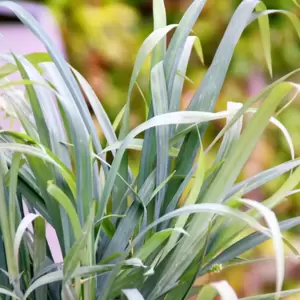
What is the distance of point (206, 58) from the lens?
150 centimetres

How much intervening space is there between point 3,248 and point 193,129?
181 millimetres

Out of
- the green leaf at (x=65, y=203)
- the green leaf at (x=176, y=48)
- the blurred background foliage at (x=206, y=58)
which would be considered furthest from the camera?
the blurred background foliage at (x=206, y=58)

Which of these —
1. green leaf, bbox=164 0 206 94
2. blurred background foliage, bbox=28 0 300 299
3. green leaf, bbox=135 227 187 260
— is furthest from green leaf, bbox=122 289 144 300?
blurred background foliage, bbox=28 0 300 299

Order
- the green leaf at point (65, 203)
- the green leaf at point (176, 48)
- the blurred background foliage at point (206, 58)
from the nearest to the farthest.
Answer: the green leaf at point (65, 203) → the green leaf at point (176, 48) → the blurred background foliage at point (206, 58)

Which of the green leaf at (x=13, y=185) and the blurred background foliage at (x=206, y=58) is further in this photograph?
the blurred background foliage at (x=206, y=58)

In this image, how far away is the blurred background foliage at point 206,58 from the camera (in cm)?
128

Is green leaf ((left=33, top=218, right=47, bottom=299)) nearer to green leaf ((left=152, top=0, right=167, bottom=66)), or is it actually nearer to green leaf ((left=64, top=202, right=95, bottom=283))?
green leaf ((left=64, top=202, right=95, bottom=283))

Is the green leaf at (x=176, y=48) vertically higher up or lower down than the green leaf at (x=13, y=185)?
higher up

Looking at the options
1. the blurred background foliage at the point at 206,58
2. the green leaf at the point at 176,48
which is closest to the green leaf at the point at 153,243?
the green leaf at the point at 176,48

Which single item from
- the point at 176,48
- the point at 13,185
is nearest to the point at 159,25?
the point at 176,48

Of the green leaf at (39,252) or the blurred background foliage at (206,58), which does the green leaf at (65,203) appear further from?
the blurred background foliage at (206,58)

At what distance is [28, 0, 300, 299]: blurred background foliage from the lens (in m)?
1.28

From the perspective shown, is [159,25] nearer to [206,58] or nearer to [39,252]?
[39,252]

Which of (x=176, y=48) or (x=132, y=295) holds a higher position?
(x=176, y=48)
